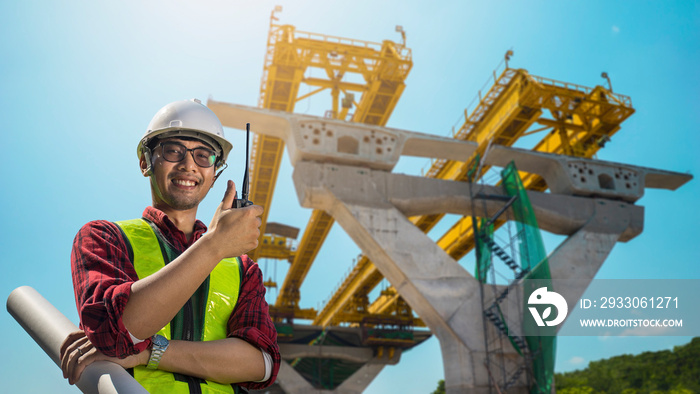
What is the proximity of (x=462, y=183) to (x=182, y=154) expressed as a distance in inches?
653

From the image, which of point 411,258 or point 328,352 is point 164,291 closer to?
point 411,258

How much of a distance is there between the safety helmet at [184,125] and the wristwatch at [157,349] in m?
0.67

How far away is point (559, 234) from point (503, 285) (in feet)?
12.4

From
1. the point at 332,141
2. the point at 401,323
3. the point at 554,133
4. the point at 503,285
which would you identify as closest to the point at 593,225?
the point at 503,285

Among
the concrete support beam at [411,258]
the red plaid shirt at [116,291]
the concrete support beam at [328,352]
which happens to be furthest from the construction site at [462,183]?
the red plaid shirt at [116,291]

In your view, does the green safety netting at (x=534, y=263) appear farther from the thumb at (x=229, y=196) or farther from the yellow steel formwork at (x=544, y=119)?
the thumb at (x=229, y=196)

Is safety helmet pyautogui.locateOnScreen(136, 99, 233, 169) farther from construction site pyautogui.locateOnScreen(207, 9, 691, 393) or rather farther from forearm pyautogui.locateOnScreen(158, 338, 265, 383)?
construction site pyautogui.locateOnScreen(207, 9, 691, 393)

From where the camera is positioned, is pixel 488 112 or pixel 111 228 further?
pixel 488 112

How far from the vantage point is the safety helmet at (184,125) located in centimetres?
203

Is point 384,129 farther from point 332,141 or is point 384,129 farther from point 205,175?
point 205,175

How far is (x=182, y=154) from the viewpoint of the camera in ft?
6.71

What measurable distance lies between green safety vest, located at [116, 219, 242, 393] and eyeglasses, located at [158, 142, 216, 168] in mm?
255

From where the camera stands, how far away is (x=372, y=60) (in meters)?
20.7

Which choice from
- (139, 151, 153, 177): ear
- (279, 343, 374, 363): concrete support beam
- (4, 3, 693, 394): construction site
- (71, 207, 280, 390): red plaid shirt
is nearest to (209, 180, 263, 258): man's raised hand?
(71, 207, 280, 390): red plaid shirt
